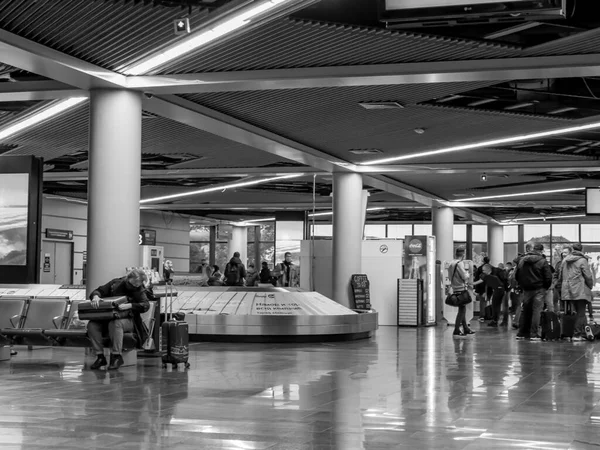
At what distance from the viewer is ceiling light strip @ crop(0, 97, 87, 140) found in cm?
1547

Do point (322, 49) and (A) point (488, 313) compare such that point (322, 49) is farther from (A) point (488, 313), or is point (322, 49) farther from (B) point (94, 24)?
(A) point (488, 313)

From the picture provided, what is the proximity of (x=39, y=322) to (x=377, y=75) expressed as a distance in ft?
20.1

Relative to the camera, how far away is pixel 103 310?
11156 millimetres

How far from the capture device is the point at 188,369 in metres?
11.2

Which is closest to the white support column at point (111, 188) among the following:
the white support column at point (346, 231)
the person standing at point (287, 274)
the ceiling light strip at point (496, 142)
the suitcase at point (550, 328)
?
the suitcase at point (550, 328)

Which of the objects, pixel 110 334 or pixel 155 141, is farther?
pixel 155 141

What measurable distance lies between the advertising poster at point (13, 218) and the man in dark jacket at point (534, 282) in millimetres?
9114

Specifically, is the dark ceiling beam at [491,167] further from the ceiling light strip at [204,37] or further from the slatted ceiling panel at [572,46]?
the ceiling light strip at [204,37]

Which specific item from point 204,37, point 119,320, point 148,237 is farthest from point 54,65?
point 148,237

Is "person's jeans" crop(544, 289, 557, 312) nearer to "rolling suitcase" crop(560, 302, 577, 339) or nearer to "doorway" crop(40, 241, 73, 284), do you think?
"rolling suitcase" crop(560, 302, 577, 339)

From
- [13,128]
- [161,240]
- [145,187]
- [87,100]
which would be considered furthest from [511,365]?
[161,240]

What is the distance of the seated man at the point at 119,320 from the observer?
11.3 metres

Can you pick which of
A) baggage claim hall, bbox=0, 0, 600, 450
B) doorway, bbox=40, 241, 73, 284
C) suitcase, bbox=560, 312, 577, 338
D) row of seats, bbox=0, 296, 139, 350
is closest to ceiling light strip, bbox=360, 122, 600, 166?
baggage claim hall, bbox=0, 0, 600, 450

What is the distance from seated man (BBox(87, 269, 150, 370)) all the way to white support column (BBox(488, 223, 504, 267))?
120ft
